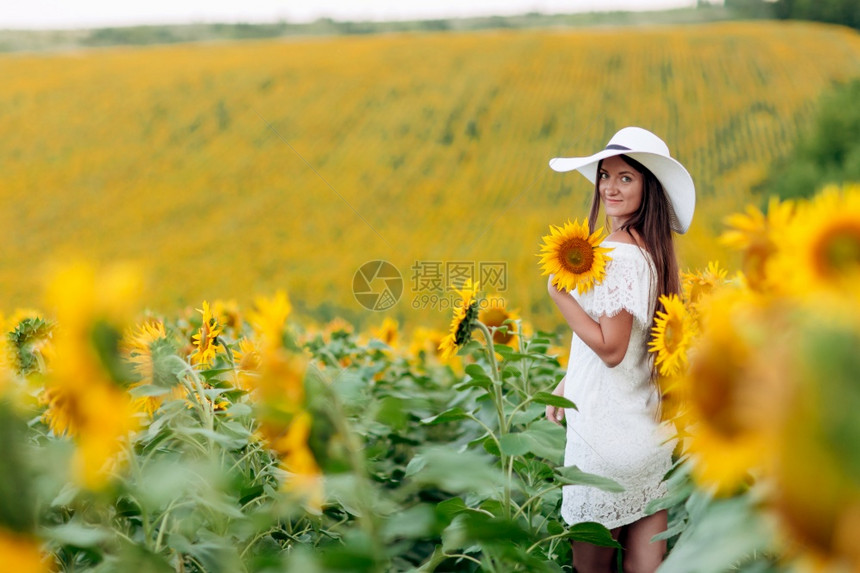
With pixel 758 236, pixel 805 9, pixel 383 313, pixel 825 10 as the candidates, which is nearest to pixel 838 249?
pixel 758 236

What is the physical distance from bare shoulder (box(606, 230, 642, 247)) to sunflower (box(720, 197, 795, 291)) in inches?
36.7

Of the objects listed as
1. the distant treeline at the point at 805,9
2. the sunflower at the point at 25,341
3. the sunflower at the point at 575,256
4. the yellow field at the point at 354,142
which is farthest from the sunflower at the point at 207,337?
the distant treeline at the point at 805,9

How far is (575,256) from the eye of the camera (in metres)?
1.51

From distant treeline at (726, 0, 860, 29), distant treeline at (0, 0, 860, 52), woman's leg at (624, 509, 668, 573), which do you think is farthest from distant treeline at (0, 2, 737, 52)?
woman's leg at (624, 509, 668, 573)

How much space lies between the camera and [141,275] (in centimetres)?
59

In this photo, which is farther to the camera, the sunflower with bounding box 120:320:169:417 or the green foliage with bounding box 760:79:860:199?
the green foliage with bounding box 760:79:860:199

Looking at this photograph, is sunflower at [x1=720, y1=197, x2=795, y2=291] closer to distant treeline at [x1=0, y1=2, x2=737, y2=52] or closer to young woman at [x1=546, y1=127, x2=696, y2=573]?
young woman at [x1=546, y1=127, x2=696, y2=573]

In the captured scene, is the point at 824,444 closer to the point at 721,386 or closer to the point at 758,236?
the point at 721,386

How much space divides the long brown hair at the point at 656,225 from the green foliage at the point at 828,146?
45.7 ft

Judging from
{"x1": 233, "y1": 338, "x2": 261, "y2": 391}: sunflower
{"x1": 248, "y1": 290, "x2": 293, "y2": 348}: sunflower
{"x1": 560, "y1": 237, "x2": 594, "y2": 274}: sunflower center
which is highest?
{"x1": 248, "y1": 290, "x2": 293, "y2": 348}: sunflower

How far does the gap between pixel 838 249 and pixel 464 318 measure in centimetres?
86

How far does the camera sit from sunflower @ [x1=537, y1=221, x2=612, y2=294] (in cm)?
149

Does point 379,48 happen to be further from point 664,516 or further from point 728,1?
point 664,516

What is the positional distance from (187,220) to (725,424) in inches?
597
